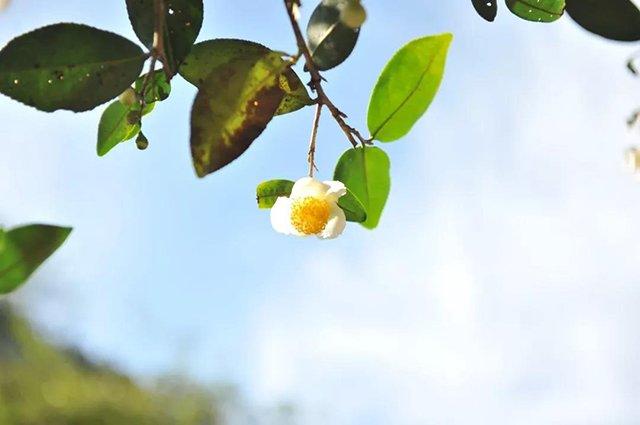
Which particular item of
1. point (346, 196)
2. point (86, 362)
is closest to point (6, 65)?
point (346, 196)

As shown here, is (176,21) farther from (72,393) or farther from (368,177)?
(72,393)

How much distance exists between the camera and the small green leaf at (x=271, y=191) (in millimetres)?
383

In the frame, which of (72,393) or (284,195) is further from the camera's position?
(72,393)

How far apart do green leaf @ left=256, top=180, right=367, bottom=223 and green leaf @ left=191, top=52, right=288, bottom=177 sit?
98 mm

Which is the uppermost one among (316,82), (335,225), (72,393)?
(316,82)

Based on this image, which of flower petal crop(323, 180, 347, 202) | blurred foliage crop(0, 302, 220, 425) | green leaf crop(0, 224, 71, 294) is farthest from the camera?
blurred foliage crop(0, 302, 220, 425)

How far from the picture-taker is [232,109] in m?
0.28

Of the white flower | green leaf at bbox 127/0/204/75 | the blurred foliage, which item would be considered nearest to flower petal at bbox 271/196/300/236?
the white flower

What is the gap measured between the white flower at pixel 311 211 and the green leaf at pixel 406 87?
1.6 inches

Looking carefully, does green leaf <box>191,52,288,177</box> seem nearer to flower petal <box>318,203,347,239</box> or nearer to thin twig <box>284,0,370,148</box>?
thin twig <box>284,0,370,148</box>

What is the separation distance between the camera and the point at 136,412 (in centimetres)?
395

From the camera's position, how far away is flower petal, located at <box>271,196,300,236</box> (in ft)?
1.31

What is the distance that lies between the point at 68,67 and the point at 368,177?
16 cm

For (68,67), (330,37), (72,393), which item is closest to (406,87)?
(330,37)
